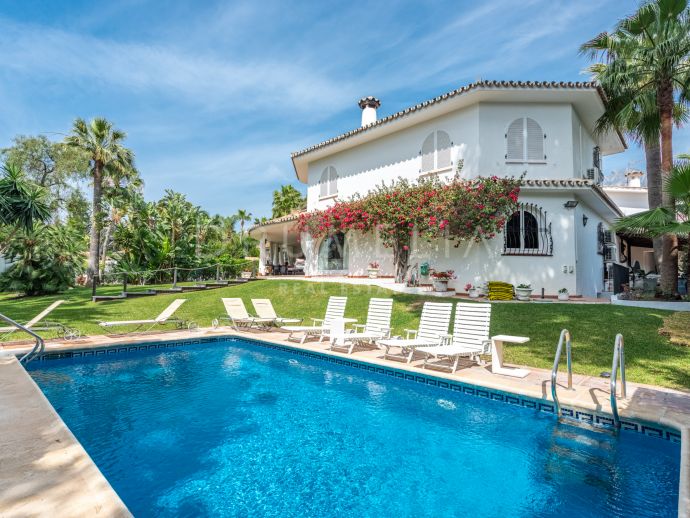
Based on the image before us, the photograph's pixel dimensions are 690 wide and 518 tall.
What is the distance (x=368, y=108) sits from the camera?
Answer: 2306 centimetres

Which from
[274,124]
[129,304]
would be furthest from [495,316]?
[274,124]

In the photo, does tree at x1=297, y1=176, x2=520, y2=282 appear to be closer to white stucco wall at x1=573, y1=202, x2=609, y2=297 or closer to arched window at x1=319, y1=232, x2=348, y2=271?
arched window at x1=319, y1=232, x2=348, y2=271

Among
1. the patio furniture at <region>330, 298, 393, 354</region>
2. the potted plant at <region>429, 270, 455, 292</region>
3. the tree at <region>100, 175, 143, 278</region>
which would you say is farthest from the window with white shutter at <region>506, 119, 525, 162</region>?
the tree at <region>100, 175, 143, 278</region>

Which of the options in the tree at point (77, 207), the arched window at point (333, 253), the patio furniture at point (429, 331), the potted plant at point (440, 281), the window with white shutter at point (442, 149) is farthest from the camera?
the tree at point (77, 207)

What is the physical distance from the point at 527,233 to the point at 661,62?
663 centimetres

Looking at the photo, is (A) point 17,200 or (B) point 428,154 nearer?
(A) point 17,200

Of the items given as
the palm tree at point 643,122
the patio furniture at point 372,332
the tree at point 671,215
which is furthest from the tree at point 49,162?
the tree at point 671,215

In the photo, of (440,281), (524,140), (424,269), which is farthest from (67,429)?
(524,140)

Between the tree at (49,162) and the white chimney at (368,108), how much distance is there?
1112 inches

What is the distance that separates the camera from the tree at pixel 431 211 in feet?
46.9

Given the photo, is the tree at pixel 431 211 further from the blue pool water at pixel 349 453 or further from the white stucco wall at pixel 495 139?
the blue pool water at pixel 349 453

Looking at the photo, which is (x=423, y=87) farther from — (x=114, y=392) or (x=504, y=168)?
(x=114, y=392)

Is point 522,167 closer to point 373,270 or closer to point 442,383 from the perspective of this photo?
point 373,270

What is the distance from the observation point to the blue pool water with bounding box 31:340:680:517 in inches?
153
